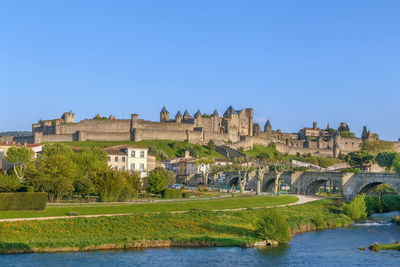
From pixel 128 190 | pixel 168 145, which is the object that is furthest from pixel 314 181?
pixel 168 145

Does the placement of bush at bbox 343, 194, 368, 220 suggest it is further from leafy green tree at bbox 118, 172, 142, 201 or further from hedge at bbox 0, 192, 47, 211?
hedge at bbox 0, 192, 47, 211

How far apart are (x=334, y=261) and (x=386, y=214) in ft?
85.0

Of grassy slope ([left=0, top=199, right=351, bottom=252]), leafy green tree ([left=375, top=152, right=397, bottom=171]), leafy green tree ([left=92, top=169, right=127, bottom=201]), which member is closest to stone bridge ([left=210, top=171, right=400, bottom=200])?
grassy slope ([left=0, top=199, right=351, bottom=252])

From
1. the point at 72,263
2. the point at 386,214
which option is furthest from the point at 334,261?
the point at 386,214

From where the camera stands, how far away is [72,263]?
26.4m

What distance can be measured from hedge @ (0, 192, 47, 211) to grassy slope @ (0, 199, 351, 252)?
375 centimetres

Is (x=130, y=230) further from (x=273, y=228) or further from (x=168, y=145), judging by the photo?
(x=168, y=145)

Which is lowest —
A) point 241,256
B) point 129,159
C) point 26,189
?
point 241,256

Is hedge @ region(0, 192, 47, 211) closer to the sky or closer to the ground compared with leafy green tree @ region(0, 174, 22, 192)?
closer to the ground

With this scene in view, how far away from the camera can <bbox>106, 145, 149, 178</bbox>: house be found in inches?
3052

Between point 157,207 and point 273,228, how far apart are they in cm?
1083

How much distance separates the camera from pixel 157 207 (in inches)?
1610

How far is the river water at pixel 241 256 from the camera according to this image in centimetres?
2698

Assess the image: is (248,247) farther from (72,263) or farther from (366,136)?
(366,136)
